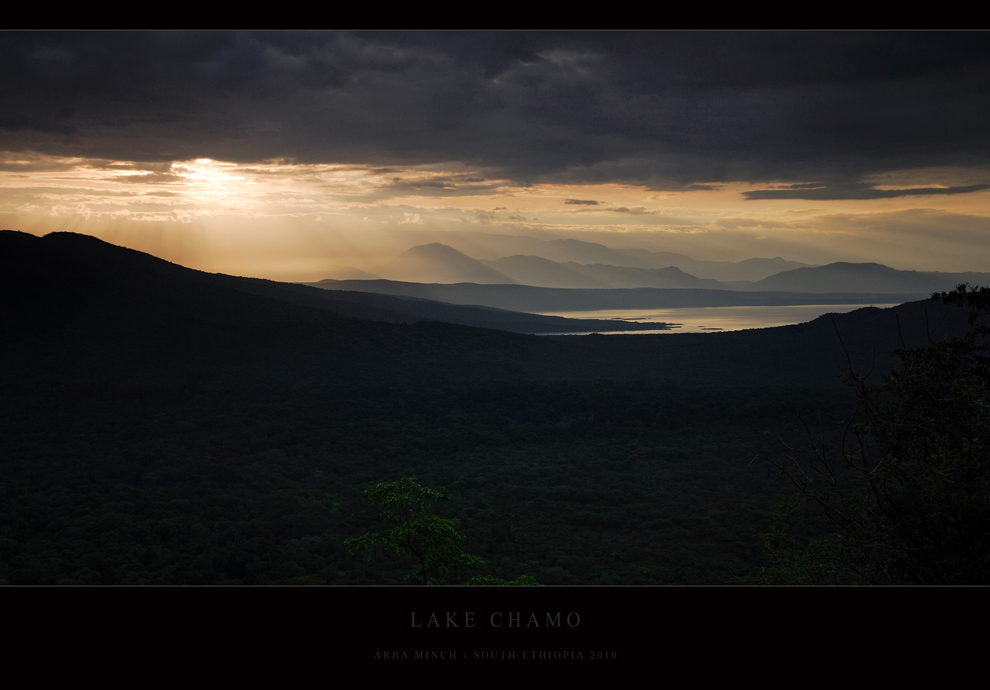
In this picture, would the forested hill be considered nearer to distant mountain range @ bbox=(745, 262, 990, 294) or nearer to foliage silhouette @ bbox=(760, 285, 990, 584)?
distant mountain range @ bbox=(745, 262, 990, 294)

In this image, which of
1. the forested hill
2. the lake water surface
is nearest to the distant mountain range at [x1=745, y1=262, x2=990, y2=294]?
the lake water surface

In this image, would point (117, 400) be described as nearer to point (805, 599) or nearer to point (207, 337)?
point (207, 337)

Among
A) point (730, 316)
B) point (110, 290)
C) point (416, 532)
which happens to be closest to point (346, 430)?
point (416, 532)

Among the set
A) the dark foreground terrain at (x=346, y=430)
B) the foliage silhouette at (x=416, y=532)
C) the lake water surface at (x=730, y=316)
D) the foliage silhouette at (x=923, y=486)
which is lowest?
the dark foreground terrain at (x=346, y=430)

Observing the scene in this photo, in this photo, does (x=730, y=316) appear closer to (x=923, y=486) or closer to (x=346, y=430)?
(x=346, y=430)

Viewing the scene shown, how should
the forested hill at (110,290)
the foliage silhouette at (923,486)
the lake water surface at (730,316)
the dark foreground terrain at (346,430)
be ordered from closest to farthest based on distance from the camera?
the foliage silhouette at (923,486), the dark foreground terrain at (346,430), the forested hill at (110,290), the lake water surface at (730,316)

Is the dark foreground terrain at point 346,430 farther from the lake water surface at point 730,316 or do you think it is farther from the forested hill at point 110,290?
the lake water surface at point 730,316

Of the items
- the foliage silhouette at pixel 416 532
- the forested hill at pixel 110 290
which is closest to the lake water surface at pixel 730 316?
the forested hill at pixel 110 290
